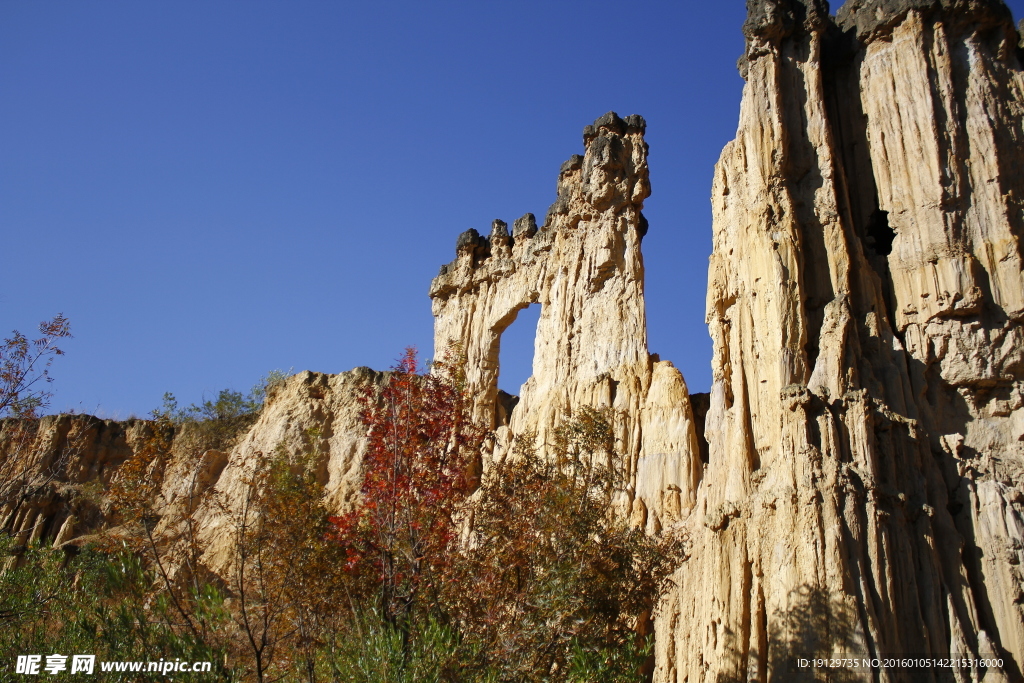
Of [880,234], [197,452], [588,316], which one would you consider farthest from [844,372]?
[197,452]

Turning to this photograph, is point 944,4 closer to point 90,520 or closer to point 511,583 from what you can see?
point 511,583

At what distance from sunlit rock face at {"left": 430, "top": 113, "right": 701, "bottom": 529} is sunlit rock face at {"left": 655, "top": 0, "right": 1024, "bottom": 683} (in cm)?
323

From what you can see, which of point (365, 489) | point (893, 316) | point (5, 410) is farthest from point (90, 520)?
point (893, 316)

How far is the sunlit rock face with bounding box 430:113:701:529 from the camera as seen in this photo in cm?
2138

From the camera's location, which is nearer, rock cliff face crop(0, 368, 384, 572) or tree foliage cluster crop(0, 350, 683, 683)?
tree foliage cluster crop(0, 350, 683, 683)

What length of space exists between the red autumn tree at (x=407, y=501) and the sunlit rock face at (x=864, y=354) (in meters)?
5.08

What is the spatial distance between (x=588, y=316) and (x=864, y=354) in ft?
33.3

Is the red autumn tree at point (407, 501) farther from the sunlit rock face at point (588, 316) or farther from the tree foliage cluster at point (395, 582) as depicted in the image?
the sunlit rock face at point (588, 316)

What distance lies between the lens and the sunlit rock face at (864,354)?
1391 centimetres

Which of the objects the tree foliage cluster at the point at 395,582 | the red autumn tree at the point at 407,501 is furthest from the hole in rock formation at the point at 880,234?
the red autumn tree at the point at 407,501

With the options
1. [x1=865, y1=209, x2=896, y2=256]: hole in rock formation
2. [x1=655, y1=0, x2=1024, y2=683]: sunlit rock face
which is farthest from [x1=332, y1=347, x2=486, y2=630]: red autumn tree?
[x1=865, y1=209, x2=896, y2=256]: hole in rock formation

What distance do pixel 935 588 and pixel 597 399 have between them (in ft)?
35.8

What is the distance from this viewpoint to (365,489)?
14664 mm

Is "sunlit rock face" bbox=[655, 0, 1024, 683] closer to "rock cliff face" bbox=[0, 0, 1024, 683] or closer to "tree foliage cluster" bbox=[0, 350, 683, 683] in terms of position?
"rock cliff face" bbox=[0, 0, 1024, 683]
